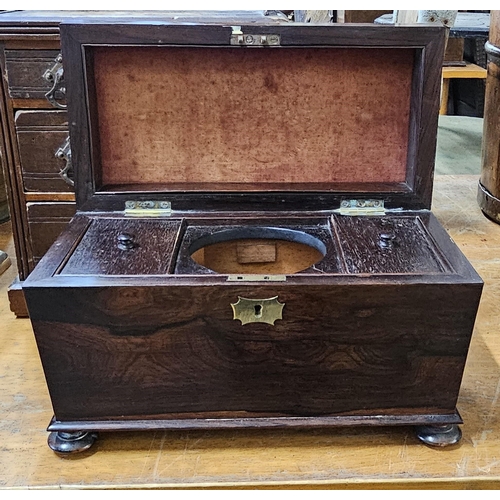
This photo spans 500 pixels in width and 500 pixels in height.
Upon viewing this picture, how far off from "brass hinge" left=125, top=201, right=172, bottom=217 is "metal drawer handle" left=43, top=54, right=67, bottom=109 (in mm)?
291

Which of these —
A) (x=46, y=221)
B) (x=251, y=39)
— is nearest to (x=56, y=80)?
(x=46, y=221)

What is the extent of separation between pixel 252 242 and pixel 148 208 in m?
0.21

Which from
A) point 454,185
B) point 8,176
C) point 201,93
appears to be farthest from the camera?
point 454,185

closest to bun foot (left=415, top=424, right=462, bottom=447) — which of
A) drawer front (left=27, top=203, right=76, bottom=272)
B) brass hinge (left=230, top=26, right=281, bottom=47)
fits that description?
brass hinge (left=230, top=26, right=281, bottom=47)

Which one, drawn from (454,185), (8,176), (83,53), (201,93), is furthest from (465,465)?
(454,185)

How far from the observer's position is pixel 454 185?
252cm

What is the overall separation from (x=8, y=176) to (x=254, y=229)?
628mm

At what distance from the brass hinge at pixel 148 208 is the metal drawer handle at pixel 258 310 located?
35cm

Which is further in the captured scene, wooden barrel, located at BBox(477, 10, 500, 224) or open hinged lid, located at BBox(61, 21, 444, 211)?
wooden barrel, located at BBox(477, 10, 500, 224)

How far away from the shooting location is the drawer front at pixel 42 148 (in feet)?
4.94

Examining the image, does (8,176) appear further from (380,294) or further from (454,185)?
(454,185)

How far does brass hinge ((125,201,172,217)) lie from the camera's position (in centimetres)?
133

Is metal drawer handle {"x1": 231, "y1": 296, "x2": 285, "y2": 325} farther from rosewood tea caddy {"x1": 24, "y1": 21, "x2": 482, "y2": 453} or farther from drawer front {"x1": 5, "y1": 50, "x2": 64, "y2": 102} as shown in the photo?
drawer front {"x1": 5, "y1": 50, "x2": 64, "y2": 102}

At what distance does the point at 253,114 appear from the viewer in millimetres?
1372
